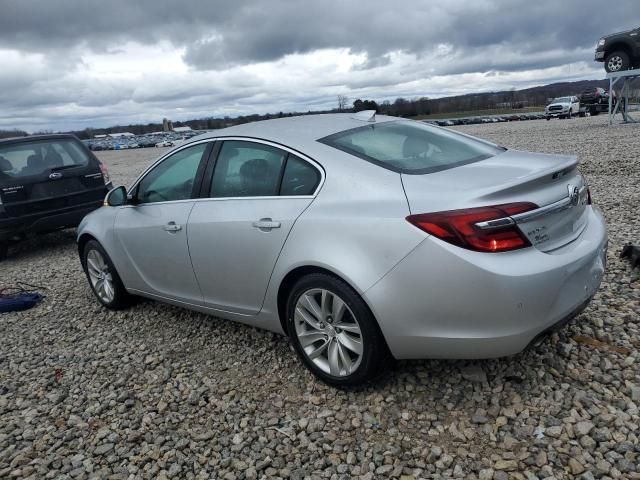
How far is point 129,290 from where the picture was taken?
4.56 metres

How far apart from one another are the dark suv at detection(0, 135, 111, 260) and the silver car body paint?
4716mm

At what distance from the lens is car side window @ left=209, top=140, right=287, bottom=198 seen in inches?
129

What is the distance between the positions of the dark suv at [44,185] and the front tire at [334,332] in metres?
5.45

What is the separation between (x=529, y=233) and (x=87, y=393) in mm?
2872

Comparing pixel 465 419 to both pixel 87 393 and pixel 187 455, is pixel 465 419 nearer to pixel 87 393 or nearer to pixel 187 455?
pixel 187 455

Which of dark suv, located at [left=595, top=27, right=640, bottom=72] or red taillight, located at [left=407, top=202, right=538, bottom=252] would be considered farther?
dark suv, located at [left=595, top=27, right=640, bottom=72]

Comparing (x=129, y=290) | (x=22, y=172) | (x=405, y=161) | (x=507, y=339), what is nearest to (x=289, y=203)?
(x=405, y=161)

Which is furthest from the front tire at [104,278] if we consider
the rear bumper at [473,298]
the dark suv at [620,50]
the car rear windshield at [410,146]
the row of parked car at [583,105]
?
the row of parked car at [583,105]

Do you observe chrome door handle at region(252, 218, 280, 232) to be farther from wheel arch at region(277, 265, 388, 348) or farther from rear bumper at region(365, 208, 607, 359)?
rear bumper at region(365, 208, 607, 359)

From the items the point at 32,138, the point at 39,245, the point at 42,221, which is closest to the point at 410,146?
the point at 42,221

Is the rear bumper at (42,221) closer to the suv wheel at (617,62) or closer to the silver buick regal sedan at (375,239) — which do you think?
the silver buick regal sedan at (375,239)

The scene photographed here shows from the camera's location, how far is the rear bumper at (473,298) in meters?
2.42

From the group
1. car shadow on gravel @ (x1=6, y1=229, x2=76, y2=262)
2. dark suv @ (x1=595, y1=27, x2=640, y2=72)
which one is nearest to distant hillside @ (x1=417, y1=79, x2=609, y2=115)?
dark suv @ (x1=595, y1=27, x2=640, y2=72)

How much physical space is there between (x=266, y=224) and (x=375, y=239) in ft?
2.51
